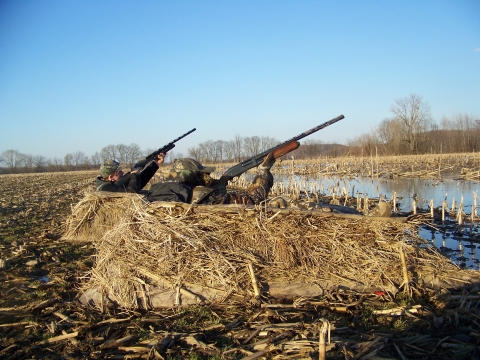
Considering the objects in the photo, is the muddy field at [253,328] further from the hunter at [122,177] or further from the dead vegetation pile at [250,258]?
the hunter at [122,177]

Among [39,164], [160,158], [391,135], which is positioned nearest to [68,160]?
[39,164]

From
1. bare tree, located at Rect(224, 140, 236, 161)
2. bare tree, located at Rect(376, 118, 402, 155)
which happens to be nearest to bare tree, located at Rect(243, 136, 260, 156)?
bare tree, located at Rect(224, 140, 236, 161)

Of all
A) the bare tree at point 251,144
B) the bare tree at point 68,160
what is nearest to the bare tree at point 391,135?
the bare tree at point 251,144

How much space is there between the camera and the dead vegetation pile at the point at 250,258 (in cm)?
454

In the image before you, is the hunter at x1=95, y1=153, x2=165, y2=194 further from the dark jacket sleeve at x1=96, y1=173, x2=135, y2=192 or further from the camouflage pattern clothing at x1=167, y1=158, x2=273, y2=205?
the camouflage pattern clothing at x1=167, y1=158, x2=273, y2=205

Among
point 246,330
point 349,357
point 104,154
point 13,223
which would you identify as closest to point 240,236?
point 246,330

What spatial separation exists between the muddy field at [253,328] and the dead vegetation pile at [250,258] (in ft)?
0.56

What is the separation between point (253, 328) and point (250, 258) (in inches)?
42.5

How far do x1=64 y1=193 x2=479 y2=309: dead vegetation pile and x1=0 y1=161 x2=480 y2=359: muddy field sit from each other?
0.56 ft

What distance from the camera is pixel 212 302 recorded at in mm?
4430

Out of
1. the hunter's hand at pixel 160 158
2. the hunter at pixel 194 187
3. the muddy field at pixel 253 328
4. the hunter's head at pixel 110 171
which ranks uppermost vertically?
the hunter's hand at pixel 160 158

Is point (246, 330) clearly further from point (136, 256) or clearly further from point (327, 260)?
point (136, 256)

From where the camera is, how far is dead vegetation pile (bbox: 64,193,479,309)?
4.54 meters

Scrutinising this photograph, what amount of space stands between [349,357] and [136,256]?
3.01 metres
